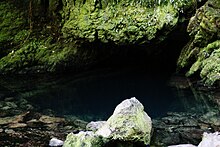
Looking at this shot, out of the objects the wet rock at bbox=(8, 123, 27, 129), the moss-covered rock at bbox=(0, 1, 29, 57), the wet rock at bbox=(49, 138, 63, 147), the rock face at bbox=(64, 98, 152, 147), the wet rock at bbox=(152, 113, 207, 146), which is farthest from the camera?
the moss-covered rock at bbox=(0, 1, 29, 57)

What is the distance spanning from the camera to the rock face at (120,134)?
6324mm

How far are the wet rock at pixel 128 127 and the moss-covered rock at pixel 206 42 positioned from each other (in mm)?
5363

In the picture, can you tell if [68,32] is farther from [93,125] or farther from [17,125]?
[93,125]

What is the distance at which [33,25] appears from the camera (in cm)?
1488

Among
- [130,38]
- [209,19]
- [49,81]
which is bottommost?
[49,81]

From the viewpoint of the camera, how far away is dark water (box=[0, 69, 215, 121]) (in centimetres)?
991

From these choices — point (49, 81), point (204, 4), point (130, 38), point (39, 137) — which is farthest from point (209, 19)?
point (39, 137)

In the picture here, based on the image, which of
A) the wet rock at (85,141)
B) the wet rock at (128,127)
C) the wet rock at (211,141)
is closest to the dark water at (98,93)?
the wet rock at (128,127)

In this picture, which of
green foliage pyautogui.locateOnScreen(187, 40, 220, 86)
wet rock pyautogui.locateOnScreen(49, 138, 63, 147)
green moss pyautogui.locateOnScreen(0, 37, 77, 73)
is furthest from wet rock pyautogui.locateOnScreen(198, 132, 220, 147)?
green moss pyautogui.locateOnScreen(0, 37, 77, 73)

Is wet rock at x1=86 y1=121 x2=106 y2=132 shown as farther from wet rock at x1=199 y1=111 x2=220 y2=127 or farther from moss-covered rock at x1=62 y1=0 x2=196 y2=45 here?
moss-covered rock at x1=62 y1=0 x2=196 y2=45

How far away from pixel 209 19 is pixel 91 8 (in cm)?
435

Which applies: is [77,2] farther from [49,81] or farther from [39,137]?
[39,137]

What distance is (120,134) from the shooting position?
6.37 meters

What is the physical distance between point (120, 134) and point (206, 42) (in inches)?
289
